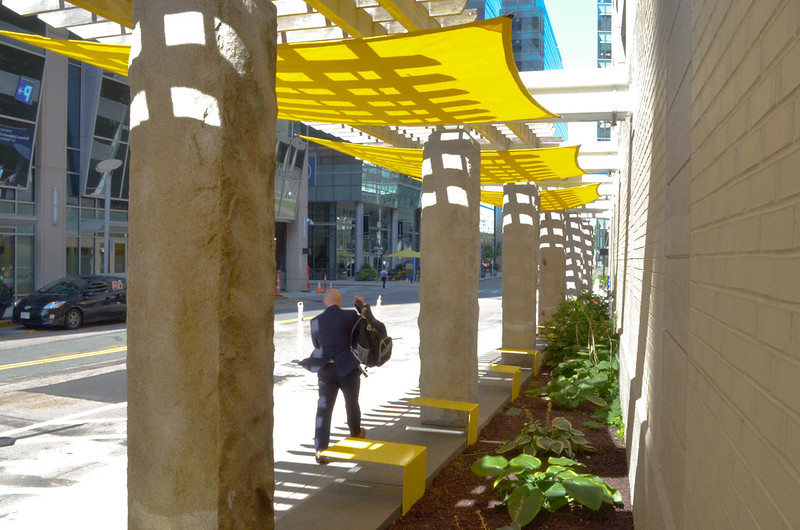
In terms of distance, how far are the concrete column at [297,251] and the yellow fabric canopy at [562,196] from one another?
80.1 feet

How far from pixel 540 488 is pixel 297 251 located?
38082mm

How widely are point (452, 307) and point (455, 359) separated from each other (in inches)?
24.5

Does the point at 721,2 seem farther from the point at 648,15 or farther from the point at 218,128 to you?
the point at 648,15

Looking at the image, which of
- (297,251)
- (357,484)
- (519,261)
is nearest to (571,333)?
(519,261)

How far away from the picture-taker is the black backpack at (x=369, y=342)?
23.4ft

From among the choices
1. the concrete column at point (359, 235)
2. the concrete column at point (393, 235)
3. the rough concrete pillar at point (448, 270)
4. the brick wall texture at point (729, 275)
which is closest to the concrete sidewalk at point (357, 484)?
the rough concrete pillar at point (448, 270)

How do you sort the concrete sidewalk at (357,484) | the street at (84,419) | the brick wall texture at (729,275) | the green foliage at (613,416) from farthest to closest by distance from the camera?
the green foliage at (613,416), the street at (84,419), the concrete sidewalk at (357,484), the brick wall texture at (729,275)

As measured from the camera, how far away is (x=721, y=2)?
2.45m

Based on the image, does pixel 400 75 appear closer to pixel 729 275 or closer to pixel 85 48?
pixel 85 48

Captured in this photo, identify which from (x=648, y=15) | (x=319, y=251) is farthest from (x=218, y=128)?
(x=319, y=251)

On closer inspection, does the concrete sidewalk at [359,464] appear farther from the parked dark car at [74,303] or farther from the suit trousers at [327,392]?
the parked dark car at [74,303]

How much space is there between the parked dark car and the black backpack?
1578 cm

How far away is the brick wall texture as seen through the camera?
1.51 m

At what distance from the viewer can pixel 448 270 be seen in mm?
8594
